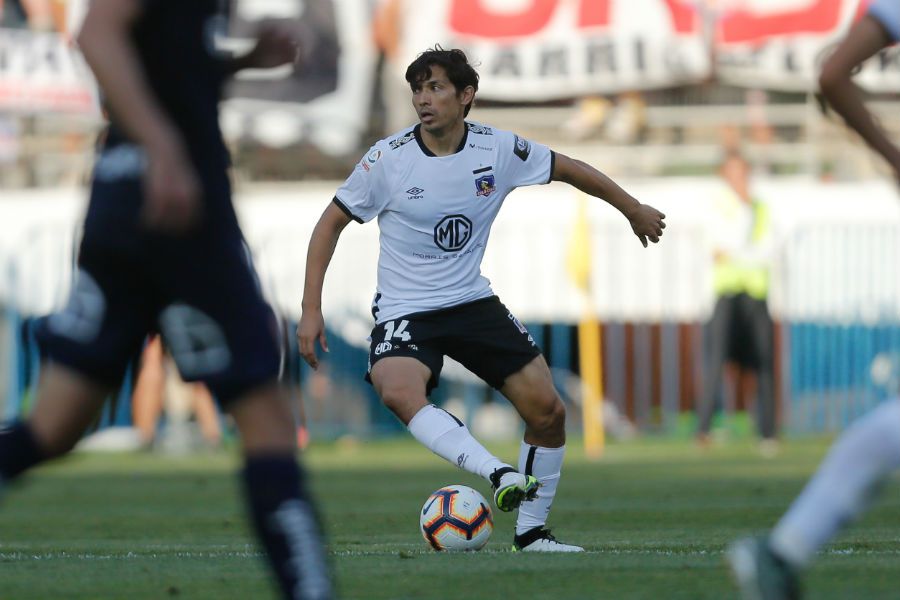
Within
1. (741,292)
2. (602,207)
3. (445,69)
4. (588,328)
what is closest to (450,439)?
(445,69)

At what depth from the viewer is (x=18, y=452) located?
15.3 feet

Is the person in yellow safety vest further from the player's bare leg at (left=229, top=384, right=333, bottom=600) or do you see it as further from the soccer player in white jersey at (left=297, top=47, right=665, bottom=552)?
the player's bare leg at (left=229, top=384, right=333, bottom=600)

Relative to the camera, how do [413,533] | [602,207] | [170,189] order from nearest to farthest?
1. [170,189]
2. [413,533]
3. [602,207]

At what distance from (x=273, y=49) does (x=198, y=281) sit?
810 mm

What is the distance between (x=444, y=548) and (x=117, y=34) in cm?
387

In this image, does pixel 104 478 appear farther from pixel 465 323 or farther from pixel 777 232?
pixel 777 232

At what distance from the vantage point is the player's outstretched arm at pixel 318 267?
313 inches

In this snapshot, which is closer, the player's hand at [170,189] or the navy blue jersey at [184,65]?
the player's hand at [170,189]

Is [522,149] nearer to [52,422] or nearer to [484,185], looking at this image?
[484,185]

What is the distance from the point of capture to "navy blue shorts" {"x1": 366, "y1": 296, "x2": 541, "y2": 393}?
810 cm

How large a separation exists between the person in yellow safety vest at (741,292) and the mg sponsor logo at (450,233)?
8.98 m

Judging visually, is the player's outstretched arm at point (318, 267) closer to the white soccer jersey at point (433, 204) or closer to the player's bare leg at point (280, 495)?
the white soccer jersey at point (433, 204)

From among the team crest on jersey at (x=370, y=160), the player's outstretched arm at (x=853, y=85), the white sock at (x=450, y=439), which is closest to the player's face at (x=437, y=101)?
the team crest on jersey at (x=370, y=160)

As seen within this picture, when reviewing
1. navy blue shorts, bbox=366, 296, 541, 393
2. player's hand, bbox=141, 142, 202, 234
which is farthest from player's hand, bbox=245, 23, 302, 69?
navy blue shorts, bbox=366, 296, 541, 393
